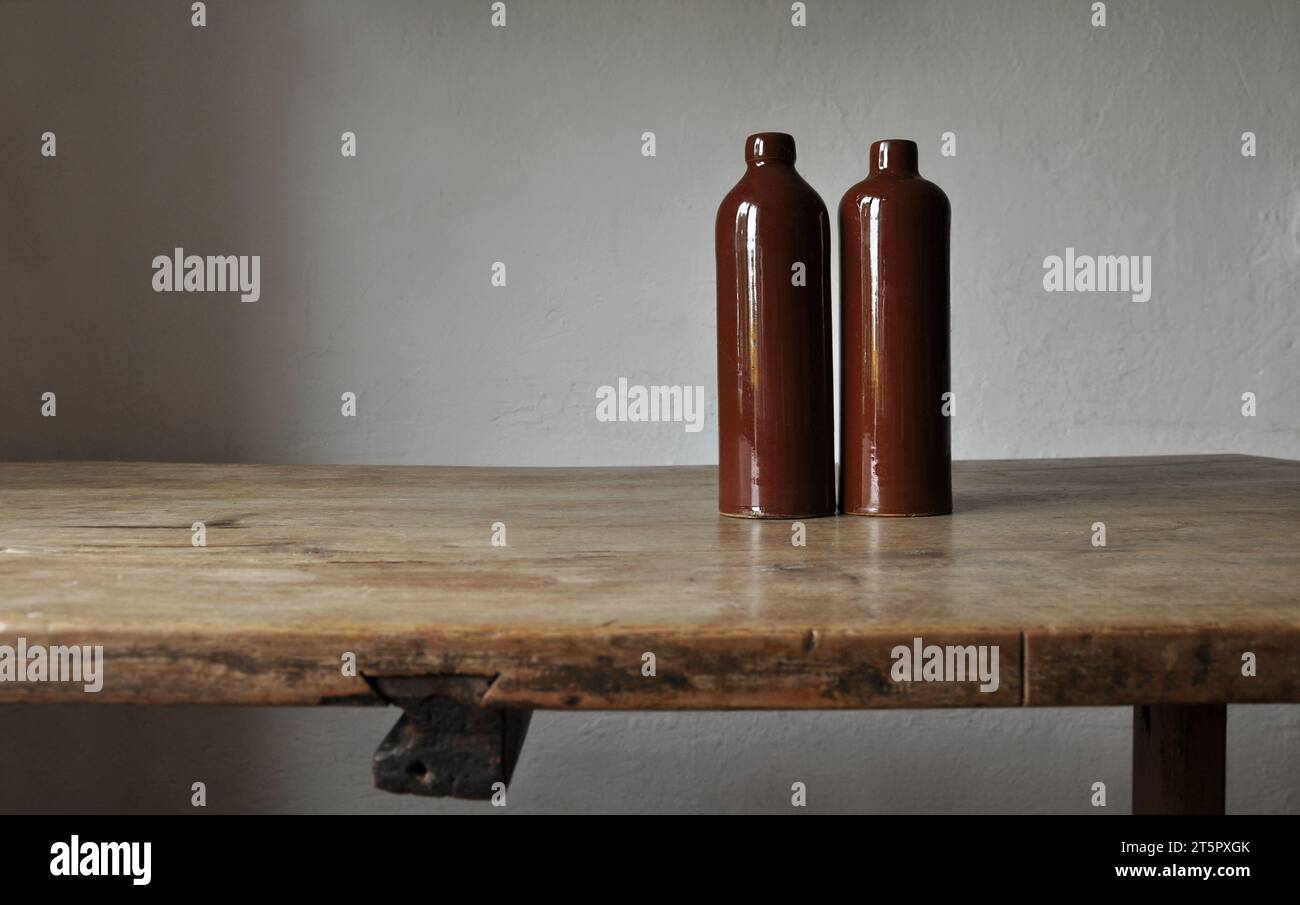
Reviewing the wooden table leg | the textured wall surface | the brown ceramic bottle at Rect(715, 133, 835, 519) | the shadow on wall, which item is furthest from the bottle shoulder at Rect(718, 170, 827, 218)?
the shadow on wall

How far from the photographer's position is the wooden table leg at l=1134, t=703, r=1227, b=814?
124 centimetres

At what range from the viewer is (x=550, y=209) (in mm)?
1958

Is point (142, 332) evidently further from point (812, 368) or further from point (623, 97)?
point (812, 368)

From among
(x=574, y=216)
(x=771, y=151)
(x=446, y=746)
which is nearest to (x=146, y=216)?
(x=574, y=216)

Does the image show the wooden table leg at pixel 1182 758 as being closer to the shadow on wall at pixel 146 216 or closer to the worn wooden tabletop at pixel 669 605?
the worn wooden tabletop at pixel 669 605

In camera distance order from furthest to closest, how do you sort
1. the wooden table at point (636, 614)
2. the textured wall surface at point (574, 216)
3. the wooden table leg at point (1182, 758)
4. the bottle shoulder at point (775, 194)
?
the textured wall surface at point (574, 216) < the wooden table leg at point (1182, 758) < the bottle shoulder at point (775, 194) < the wooden table at point (636, 614)

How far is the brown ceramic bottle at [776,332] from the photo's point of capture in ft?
2.97

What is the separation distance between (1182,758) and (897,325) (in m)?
0.70

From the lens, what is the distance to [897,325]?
0.92m

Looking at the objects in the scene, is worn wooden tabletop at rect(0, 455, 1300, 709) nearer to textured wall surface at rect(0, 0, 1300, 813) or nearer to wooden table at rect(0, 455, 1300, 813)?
wooden table at rect(0, 455, 1300, 813)

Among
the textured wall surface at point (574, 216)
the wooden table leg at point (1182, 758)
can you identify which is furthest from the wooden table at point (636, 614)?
the textured wall surface at point (574, 216)

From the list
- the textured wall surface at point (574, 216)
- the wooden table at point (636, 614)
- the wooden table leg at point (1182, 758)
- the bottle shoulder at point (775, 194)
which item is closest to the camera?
the wooden table at point (636, 614)
